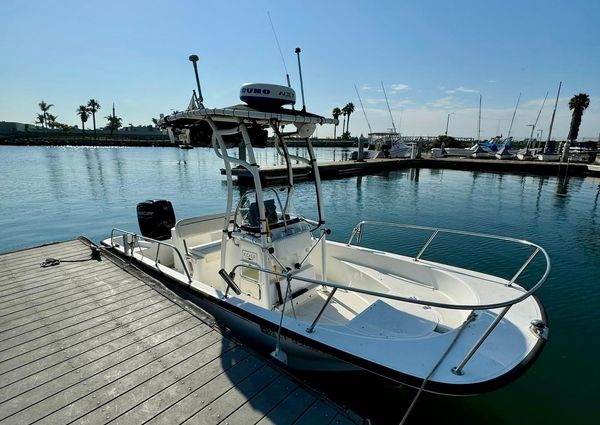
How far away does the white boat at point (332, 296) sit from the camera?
3.61 metres

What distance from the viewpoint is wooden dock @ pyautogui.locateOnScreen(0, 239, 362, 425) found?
3.33 m

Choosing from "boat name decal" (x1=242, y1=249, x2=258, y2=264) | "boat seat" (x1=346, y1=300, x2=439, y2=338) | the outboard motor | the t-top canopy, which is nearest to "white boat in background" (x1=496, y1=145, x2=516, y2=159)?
the t-top canopy

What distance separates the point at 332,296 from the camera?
4559mm

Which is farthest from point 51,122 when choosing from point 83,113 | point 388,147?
point 388,147

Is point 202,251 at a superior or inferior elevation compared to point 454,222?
superior

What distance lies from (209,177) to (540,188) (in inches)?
1247

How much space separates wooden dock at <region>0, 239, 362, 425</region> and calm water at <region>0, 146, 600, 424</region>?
0.87 metres

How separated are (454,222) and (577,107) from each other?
52467 millimetres

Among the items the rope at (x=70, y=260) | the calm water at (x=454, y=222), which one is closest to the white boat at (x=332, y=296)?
the calm water at (x=454, y=222)

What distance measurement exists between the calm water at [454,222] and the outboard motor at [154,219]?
5.72 meters

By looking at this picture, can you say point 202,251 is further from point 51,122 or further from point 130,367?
point 51,122

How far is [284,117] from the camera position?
4852 millimetres

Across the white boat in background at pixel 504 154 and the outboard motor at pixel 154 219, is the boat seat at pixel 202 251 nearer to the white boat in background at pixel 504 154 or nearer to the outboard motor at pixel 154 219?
the outboard motor at pixel 154 219

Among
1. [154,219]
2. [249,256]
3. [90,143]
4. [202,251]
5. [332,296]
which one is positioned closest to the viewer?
[332,296]
